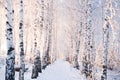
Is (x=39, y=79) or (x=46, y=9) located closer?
(x=39, y=79)

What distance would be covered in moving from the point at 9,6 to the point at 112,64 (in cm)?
2102

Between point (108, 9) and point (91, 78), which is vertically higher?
point (108, 9)

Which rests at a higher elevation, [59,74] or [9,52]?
[9,52]

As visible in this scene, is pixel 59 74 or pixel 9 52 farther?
pixel 59 74

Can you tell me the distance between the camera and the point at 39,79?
22406mm

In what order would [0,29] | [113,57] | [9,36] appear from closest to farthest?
1. [9,36]
2. [113,57]
3. [0,29]

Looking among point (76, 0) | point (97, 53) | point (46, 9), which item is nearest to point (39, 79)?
point (97, 53)

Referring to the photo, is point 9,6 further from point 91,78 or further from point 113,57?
point 113,57

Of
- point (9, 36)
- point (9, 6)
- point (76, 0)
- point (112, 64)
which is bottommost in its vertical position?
point (112, 64)

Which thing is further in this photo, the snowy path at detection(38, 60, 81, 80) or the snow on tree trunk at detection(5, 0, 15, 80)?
the snowy path at detection(38, 60, 81, 80)

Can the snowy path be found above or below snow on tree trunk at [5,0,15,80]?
below

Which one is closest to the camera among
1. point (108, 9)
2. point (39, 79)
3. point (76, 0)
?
point (108, 9)

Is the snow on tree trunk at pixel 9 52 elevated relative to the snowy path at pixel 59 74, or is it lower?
elevated

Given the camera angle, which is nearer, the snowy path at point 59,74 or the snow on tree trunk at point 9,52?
the snow on tree trunk at point 9,52
